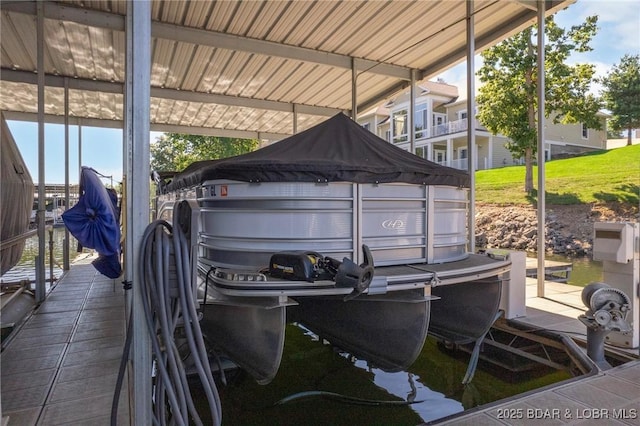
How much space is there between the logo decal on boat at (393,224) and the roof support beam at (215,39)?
185 inches

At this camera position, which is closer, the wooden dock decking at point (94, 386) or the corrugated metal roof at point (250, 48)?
the wooden dock decking at point (94, 386)

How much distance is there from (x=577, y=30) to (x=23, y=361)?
17.6 metres

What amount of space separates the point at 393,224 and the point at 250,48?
15.8 ft

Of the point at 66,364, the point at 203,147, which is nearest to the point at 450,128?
the point at 203,147

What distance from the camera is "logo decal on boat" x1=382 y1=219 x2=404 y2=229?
116 inches

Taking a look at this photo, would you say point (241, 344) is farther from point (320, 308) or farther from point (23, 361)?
point (23, 361)

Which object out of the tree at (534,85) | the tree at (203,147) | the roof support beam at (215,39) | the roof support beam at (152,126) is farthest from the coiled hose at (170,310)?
the tree at (203,147)

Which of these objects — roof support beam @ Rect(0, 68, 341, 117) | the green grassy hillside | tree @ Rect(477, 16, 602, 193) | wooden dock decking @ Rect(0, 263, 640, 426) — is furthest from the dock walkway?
the green grassy hillside

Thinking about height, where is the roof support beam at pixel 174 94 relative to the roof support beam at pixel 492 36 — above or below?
below

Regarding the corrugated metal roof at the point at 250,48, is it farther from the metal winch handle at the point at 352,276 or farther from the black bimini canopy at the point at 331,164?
the metal winch handle at the point at 352,276

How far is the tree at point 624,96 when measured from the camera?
2062 centimetres

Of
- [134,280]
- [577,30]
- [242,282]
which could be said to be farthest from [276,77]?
[577,30]

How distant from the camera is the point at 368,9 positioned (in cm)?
578

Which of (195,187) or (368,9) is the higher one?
(368,9)
